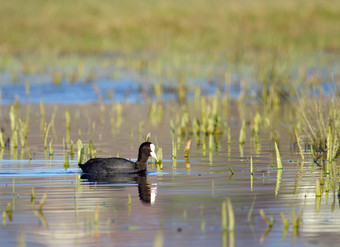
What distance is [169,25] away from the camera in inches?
1860

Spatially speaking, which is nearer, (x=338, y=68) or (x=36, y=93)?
(x=36, y=93)

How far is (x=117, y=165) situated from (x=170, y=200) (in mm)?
2771

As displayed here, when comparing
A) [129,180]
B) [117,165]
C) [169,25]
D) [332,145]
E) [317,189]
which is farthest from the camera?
[169,25]

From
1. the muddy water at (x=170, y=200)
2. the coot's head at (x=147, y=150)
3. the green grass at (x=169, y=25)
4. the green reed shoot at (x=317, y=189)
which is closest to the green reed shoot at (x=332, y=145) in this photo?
the muddy water at (x=170, y=200)

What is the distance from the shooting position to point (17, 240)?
785cm

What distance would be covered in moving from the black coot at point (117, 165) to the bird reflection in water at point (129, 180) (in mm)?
79

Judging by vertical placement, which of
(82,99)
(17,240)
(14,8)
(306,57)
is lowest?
(17,240)

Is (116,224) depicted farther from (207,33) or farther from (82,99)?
(207,33)

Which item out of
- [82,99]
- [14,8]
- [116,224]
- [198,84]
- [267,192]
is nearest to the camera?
[116,224]

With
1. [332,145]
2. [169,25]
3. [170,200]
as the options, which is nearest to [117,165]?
[170,200]

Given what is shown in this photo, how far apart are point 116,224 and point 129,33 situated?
38335 mm

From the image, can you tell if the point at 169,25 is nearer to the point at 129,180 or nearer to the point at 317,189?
the point at 129,180

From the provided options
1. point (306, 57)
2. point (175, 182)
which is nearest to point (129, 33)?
point (306, 57)

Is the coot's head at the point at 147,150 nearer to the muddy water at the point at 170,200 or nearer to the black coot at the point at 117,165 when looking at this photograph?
the black coot at the point at 117,165
